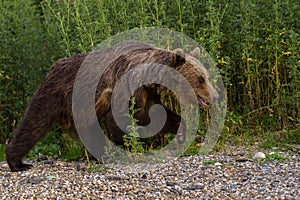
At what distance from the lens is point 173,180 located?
18.1 ft

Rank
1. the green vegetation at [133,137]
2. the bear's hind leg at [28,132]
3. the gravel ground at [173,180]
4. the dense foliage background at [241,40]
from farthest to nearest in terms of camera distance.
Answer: the dense foliage background at [241,40], the bear's hind leg at [28,132], the green vegetation at [133,137], the gravel ground at [173,180]

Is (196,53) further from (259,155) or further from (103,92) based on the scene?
(259,155)

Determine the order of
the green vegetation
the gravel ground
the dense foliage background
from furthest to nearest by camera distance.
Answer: the dense foliage background → the green vegetation → the gravel ground

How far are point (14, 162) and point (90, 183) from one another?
1.28 m

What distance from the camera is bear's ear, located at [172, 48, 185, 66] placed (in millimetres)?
6160

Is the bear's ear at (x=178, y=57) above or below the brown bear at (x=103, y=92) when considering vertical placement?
above

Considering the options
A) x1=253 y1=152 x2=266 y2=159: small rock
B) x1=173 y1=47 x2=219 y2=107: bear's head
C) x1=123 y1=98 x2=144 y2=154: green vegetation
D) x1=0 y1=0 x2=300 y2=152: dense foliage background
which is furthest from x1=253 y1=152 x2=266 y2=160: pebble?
x1=123 y1=98 x2=144 y2=154: green vegetation

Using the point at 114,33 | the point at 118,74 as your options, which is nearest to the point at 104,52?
the point at 118,74

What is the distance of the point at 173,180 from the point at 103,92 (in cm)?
140

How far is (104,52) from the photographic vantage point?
6656mm

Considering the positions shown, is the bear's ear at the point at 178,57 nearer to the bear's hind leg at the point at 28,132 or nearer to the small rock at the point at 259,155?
the small rock at the point at 259,155

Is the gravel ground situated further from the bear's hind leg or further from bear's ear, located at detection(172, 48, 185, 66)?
bear's ear, located at detection(172, 48, 185, 66)

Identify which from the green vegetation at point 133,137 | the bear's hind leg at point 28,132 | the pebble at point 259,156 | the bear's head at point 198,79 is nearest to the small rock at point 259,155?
the pebble at point 259,156

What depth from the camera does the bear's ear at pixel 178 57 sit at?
243 inches
